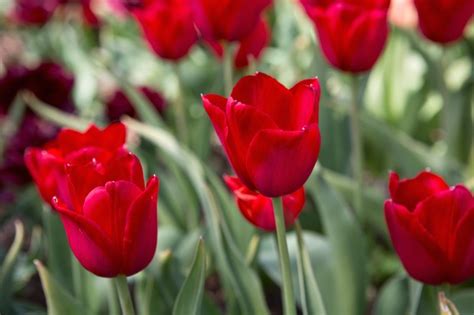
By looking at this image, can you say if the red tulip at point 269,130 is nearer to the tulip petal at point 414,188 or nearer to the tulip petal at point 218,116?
the tulip petal at point 218,116

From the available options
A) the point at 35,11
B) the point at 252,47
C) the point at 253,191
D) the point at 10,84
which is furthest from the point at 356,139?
the point at 35,11

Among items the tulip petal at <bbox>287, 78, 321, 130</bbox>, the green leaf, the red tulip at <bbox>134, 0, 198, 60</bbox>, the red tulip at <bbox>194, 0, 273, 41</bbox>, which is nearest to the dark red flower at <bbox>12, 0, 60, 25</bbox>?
the red tulip at <bbox>134, 0, 198, 60</bbox>

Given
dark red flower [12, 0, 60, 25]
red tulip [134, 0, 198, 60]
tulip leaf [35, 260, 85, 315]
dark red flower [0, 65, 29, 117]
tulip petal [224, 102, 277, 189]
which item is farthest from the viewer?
dark red flower [12, 0, 60, 25]

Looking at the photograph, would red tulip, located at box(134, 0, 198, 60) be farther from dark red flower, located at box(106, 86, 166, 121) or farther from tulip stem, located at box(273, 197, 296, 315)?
tulip stem, located at box(273, 197, 296, 315)

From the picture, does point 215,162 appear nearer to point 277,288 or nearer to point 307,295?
point 277,288

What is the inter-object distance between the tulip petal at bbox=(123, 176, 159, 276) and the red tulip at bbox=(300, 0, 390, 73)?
436 mm

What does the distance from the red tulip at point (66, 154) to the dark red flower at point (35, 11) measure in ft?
5.50

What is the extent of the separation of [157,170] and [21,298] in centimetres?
37

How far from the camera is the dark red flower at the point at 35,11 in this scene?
8.54ft

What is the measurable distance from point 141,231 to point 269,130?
0.15m

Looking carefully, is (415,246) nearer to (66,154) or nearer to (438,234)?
(438,234)

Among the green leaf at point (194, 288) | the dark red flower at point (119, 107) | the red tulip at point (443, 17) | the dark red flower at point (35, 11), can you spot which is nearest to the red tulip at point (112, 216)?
the green leaf at point (194, 288)

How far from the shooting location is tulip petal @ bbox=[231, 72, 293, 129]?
0.77 meters

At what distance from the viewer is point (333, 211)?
119 centimetres
